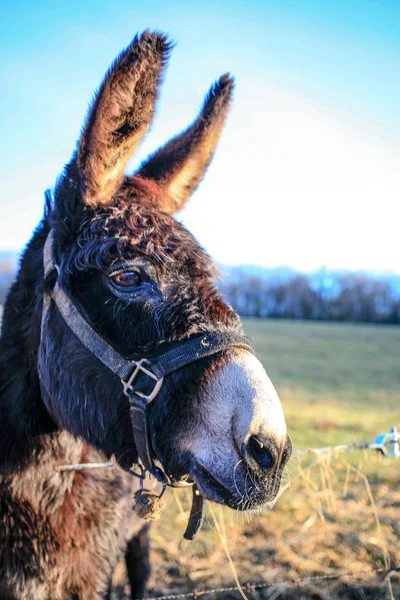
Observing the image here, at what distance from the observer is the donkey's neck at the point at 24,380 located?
2408 millimetres

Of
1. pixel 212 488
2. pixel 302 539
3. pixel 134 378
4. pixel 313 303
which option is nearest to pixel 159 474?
pixel 212 488

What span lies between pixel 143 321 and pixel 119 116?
0.97 meters

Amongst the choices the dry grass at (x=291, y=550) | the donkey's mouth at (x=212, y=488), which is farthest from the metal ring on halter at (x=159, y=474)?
the dry grass at (x=291, y=550)

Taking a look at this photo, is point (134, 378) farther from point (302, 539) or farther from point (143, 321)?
point (302, 539)

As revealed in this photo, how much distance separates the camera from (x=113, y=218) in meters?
2.17

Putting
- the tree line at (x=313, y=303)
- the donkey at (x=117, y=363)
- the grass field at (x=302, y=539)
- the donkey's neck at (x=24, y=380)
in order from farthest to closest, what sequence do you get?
the tree line at (x=313, y=303) → the grass field at (x=302, y=539) → the donkey's neck at (x=24, y=380) → the donkey at (x=117, y=363)

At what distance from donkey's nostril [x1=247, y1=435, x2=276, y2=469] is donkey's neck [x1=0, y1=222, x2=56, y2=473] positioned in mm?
1298

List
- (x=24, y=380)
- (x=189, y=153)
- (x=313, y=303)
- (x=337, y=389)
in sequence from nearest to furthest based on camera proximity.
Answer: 1. (x=24, y=380)
2. (x=189, y=153)
3. (x=337, y=389)
4. (x=313, y=303)

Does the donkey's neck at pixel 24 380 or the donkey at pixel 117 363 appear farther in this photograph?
the donkey's neck at pixel 24 380

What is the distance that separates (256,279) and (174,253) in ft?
206

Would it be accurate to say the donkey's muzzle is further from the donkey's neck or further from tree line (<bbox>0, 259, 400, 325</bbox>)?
tree line (<bbox>0, 259, 400, 325</bbox>)

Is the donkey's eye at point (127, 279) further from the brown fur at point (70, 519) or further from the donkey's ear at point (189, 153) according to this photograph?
the brown fur at point (70, 519)

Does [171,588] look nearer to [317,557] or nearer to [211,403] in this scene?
[317,557]

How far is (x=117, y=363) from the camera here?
1.97 m
